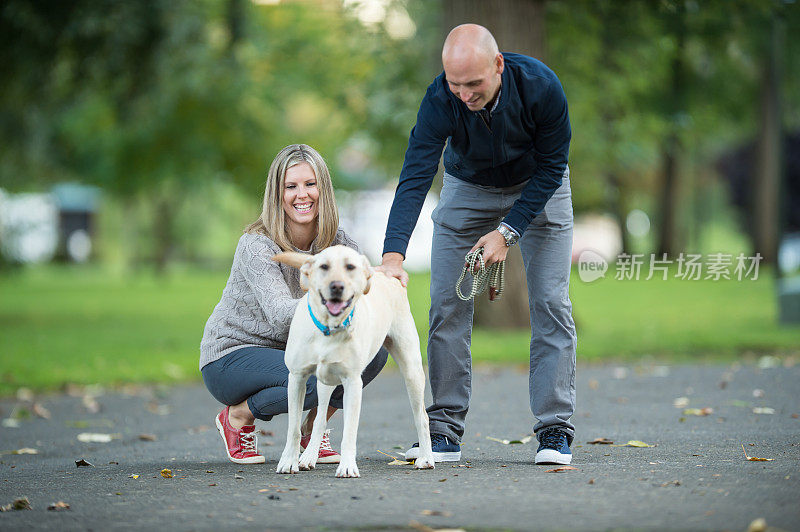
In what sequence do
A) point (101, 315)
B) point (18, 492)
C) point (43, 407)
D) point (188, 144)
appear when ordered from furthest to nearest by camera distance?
point (188, 144)
point (101, 315)
point (43, 407)
point (18, 492)

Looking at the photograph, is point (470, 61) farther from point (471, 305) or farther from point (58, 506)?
point (58, 506)

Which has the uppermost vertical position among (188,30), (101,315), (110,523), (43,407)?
(188,30)

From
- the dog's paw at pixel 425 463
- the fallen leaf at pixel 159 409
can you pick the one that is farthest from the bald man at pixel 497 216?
the fallen leaf at pixel 159 409

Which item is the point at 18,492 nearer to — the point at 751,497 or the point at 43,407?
the point at 751,497

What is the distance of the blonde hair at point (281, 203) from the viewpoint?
19.5 feet

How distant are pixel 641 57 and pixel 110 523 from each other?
15073 millimetres

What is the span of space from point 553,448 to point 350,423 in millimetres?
1219

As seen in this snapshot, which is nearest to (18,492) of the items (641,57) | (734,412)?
(734,412)

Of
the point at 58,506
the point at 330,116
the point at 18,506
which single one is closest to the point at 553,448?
the point at 58,506

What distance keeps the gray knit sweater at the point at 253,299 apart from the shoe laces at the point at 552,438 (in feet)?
5.13

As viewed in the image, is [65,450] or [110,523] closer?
[110,523]

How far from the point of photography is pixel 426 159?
228 inches

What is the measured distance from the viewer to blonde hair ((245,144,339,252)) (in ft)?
19.5

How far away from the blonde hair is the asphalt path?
4.41 feet
